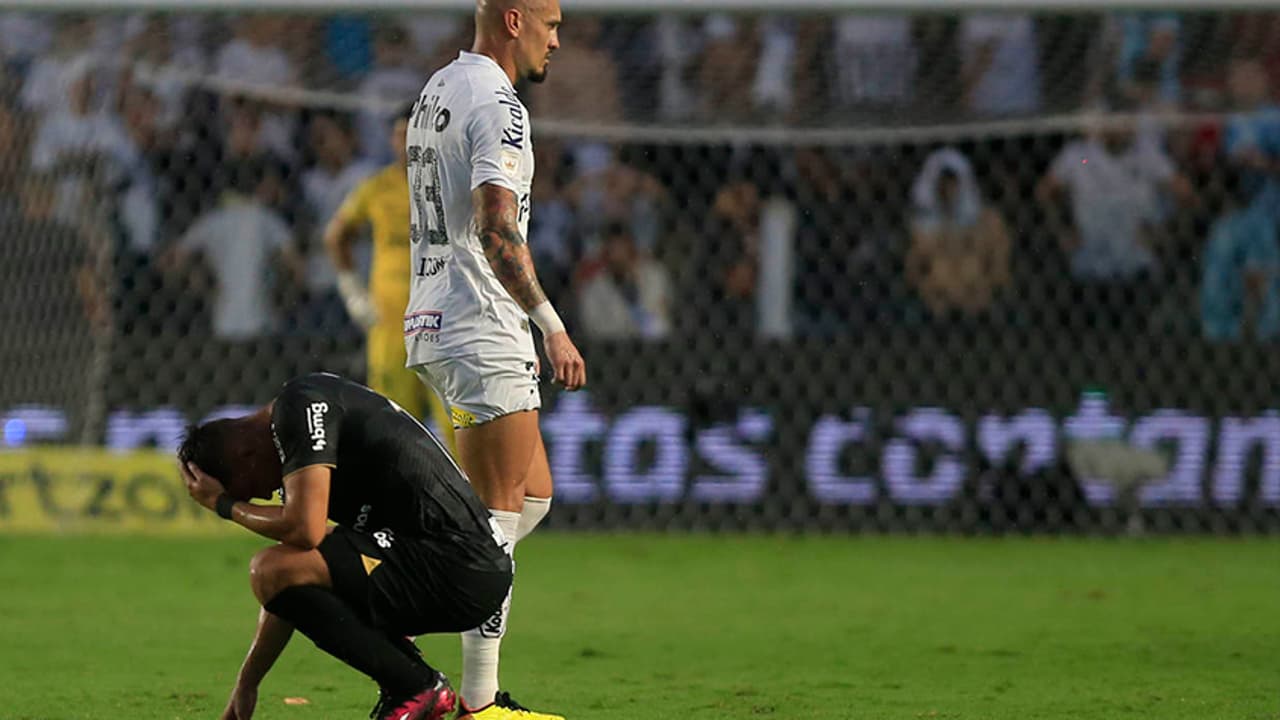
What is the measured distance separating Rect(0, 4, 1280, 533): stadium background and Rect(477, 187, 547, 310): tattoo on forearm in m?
5.33

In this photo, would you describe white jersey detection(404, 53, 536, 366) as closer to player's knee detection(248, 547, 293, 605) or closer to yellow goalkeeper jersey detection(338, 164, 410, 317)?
player's knee detection(248, 547, 293, 605)

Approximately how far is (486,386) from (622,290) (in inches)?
247

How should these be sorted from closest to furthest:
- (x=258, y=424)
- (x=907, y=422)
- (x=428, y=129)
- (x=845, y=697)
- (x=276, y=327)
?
1. (x=258, y=424)
2. (x=428, y=129)
3. (x=845, y=697)
4. (x=907, y=422)
5. (x=276, y=327)

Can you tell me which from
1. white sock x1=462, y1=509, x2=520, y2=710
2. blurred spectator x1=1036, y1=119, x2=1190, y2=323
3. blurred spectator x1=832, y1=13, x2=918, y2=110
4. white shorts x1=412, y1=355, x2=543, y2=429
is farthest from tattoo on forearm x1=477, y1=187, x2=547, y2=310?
blurred spectator x1=832, y1=13, x2=918, y2=110

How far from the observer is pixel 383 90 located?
11.2 metres

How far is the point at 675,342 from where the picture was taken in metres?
10.1

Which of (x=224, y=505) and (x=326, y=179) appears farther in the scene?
(x=326, y=179)

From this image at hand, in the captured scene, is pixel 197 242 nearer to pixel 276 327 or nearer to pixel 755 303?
pixel 276 327

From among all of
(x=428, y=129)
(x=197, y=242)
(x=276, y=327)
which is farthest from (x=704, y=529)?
(x=428, y=129)

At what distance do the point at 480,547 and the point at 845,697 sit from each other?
1.37 m

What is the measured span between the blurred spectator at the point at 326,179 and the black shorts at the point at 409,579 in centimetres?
672

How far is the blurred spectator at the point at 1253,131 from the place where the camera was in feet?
34.9

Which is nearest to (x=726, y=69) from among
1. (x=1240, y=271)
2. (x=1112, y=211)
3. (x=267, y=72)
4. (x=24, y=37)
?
(x=1112, y=211)

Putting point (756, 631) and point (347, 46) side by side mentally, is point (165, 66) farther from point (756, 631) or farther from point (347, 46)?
point (756, 631)
